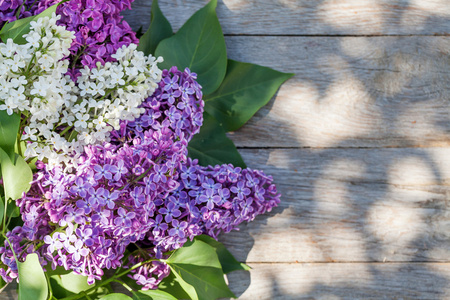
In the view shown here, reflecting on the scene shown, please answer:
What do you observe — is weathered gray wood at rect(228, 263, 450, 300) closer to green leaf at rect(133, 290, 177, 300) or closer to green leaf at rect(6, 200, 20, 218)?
green leaf at rect(133, 290, 177, 300)

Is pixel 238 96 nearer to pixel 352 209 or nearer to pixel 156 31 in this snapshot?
pixel 156 31

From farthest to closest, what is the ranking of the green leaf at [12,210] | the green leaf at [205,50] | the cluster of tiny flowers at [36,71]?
the green leaf at [205,50] < the green leaf at [12,210] < the cluster of tiny flowers at [36,71]

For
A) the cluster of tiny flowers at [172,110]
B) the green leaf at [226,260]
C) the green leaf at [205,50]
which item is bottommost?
the green leaf at [226,260]

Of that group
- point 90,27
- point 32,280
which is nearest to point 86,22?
point 90,27

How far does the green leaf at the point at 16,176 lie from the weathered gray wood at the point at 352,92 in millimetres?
494

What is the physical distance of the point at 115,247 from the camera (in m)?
0.89

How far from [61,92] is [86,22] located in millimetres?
194

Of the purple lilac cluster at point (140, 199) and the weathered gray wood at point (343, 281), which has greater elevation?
the purple lilac cluster at point (140, 199)

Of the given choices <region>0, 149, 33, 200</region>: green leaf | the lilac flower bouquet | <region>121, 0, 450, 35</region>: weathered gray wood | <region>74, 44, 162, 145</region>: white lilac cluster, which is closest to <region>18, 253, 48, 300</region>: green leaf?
the lilac flower bouquet

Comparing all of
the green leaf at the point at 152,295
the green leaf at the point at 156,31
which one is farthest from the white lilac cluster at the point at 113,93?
the green leaf at the point at 152,295

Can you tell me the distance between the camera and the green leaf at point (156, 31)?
107cm

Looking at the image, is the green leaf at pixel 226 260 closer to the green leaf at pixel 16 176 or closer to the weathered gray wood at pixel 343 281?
the weathered gray wood at pixel 343 281

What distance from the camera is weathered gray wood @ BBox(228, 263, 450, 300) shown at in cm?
112

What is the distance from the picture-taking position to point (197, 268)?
3.12ft
